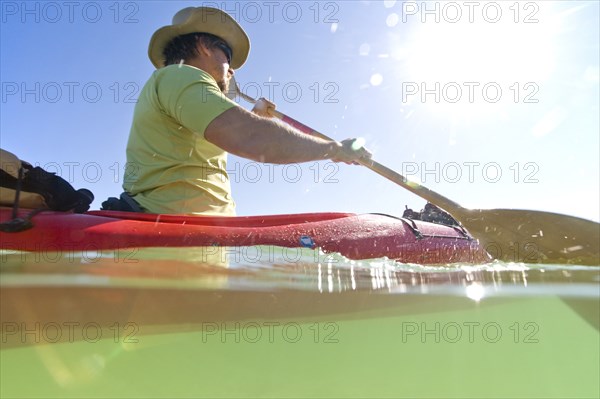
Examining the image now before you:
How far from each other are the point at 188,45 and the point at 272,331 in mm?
2239

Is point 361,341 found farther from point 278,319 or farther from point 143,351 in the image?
point 143,351

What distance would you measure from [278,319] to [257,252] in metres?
0.70

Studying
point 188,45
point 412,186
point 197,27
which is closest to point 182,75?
point 188,45

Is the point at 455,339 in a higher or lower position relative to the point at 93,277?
lower

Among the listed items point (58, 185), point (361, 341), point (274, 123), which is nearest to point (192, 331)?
point (361, 341)

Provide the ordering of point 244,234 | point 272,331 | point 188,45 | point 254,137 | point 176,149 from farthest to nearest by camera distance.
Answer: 1. point 188,45
2. point 176,149
3. point 254,137
4. point 244,234
5. point 272,331

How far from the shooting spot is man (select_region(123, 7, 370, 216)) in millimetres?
2330

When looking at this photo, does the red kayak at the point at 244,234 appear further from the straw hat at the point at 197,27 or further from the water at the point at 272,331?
the straw hat at the point at 197,27

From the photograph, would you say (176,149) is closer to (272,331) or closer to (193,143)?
(193,143)

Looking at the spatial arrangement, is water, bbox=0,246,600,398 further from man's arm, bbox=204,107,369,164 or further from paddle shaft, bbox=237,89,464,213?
paddle shaft, bbox=237,89,464,213

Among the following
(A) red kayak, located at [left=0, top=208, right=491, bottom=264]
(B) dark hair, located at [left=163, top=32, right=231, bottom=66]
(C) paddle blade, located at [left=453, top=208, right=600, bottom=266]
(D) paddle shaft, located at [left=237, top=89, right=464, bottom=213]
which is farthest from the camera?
(D) paddle shaft, located at [left=237, top=89, right=464, bottom=213]

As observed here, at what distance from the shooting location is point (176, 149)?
2.52 meters

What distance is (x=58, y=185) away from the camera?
6.77 feet

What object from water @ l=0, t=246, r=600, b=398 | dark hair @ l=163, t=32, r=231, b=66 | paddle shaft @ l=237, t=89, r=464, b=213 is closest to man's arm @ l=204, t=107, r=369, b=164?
water @ l=0, t=246, r=600, b=398
